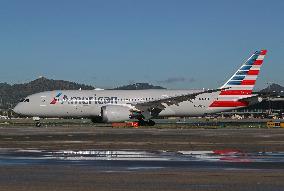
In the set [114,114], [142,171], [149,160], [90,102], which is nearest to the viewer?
[142,171]

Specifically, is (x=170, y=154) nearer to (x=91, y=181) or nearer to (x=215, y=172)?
(x=215, y=172)

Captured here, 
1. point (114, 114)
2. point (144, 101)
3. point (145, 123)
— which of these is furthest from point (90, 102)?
point (145, 123)

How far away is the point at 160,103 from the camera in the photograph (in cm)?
6247

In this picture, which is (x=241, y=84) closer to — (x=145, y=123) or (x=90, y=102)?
(x=145, y=123)

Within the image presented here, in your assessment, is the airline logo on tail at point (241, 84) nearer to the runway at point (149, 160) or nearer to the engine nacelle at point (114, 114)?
the engine nacelle at point (114, 114)

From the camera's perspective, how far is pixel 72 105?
63.1 m

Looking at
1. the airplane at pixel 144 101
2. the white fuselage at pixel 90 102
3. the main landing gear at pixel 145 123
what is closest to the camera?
the airplane at pixel 144 101

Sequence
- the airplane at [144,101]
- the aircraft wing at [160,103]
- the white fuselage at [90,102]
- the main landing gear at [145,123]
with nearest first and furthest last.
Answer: the aircraft wing at [160,103]
the airplane at [144,101]
the main landing gear at [145,123]
the white fuselage at [90,102]

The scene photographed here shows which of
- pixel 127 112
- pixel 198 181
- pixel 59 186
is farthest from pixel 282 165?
pixel 127 112

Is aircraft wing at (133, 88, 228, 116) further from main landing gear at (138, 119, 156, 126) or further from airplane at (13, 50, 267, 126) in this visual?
main landing gear at (138, 119, 156, 126)

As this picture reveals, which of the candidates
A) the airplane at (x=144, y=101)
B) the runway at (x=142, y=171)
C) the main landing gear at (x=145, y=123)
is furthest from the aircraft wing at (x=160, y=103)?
the runway at (x=142, y=171)

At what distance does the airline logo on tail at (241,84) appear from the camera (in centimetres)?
6594

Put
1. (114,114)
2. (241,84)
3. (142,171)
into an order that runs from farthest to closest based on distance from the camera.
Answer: (241,84)
(114,114)
(142,171)

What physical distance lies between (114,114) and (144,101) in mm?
6255
